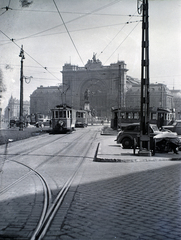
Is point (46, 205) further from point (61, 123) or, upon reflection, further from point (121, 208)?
point (61, 123)

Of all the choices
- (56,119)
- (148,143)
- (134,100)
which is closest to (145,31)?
(148,143)

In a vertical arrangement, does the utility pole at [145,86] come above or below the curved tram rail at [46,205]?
above

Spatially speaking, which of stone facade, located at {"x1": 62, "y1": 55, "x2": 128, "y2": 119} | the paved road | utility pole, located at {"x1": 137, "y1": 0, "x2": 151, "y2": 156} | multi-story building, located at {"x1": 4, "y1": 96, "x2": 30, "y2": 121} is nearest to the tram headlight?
multi-story building, located at {"x1": 4, "y1": 96, "x2": 30, "y2": 121}

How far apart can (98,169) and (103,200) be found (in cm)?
345

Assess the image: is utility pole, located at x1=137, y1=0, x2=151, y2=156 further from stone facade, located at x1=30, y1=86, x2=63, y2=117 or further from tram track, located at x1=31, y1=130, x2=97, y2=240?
stone facade, located at x1=30, y1=86, x2=63, y2=117

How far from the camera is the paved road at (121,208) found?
3.65m

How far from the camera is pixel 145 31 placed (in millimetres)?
11203

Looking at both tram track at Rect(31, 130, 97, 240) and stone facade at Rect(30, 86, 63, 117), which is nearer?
tram track at Rect(31, 130, 97, 240)

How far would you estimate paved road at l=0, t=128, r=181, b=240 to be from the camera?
3.65 m

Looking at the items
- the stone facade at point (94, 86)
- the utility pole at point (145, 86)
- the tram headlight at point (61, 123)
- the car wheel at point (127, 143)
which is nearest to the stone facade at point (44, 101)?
the stone facade at point (94, 86)

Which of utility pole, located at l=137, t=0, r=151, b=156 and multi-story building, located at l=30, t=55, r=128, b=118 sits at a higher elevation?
multi-story building, located at l=30, t=55, r=128, b=118

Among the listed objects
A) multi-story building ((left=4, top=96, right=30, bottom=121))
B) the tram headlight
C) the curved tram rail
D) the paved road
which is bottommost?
the curved tram rail

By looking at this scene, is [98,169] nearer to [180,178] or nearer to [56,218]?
[180,178]

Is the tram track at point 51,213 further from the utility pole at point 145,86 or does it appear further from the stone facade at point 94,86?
the stone facade at point 94,86
